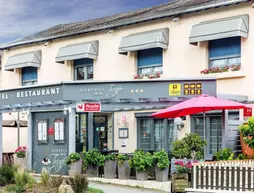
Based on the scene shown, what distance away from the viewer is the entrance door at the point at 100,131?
26.1 m

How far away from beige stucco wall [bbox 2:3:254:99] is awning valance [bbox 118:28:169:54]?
1.04 feet

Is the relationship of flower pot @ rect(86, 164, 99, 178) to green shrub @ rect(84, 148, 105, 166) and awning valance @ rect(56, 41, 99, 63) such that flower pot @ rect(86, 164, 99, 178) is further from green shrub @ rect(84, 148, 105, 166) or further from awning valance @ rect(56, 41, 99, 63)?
awning valance @ rect(56, 41, 99, 63)

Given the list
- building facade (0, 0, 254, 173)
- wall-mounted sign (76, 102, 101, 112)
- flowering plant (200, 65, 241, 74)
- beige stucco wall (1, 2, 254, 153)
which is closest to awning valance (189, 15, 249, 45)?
building facade (0, 0, 254, 173)

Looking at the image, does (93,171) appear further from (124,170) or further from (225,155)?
(225,155)

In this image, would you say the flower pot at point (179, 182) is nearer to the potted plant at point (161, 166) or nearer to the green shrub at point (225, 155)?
the potted plant at point (161, 166)

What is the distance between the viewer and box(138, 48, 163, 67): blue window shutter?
23.8m

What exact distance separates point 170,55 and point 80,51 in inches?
195

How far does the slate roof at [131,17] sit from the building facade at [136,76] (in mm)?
87

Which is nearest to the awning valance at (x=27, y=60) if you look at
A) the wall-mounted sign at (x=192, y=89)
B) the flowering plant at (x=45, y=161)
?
the flowering plant at (x=45, y=161)

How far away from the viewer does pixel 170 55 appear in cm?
2323

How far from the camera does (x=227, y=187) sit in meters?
14.1

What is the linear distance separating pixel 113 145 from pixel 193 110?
26.3 ft

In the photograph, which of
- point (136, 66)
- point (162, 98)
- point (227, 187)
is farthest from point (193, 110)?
point (136, 66)

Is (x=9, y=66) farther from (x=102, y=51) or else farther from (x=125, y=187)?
(x=125, y=187)
